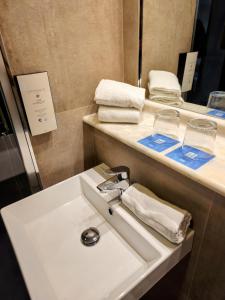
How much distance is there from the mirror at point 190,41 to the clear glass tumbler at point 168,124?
111 mm

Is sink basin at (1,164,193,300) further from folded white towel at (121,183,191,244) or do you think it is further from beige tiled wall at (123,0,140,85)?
beige tiled wall at (123,0,140,85)

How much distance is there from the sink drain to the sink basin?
2cm

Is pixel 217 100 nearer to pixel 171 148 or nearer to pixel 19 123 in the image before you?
pixel 171 148

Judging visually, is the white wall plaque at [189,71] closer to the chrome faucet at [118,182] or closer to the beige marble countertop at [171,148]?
the beige marble countertop at [171,148]

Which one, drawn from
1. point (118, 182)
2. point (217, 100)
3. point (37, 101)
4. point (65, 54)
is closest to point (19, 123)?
point (37, 101)

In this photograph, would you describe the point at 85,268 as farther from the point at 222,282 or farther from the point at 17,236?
the point at 222,282

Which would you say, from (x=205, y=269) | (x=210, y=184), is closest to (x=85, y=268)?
(x=205, y=269)

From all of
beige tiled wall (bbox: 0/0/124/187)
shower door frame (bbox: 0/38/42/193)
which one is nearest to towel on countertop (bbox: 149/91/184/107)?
beige tiled wall (bbox: 0/0/124/187)

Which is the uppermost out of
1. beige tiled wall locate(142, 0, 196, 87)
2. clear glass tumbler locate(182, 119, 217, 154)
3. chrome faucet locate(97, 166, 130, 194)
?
beige tiled wall locate(142, 0, 196, 87)

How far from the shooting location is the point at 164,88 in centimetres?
98

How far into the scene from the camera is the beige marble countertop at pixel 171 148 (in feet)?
1.82

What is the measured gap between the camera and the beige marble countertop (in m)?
0.55

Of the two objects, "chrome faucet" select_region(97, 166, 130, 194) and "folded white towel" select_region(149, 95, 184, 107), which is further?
"folded white towel" select_region(149, 95, 184, 107)

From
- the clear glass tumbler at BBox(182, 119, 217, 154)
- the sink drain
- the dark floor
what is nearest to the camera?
the clear glass tumbler at BBox(182, 119, 217, 154)
